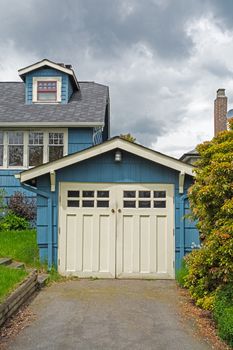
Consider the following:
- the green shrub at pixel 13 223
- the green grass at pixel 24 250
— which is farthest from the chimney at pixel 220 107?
the green grass at pixel 24 250

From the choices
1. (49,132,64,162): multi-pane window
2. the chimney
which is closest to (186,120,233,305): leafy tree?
(49,132,64,162): multi-pane window

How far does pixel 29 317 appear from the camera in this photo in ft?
19.8

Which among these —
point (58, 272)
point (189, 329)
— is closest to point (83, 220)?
point (58, 272)

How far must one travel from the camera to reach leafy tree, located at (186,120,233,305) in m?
5.82

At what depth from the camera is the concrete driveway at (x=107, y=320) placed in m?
4.93

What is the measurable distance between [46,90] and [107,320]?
12529 mm

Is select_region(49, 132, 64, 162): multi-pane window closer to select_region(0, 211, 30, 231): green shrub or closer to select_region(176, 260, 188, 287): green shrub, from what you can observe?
select_region(0, 211, 30, 231): green shrub

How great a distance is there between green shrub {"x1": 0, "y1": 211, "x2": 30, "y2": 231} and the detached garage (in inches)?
192

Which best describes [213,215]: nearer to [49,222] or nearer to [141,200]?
[141,200]

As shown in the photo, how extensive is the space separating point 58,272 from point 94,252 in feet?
3.20

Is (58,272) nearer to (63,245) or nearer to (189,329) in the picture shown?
(63,245)

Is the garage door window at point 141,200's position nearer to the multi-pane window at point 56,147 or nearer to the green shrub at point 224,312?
the green shrub at point 224,312

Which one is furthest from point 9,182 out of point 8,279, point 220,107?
point 220,107

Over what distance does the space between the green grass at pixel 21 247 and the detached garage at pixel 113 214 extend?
0.65 metres
